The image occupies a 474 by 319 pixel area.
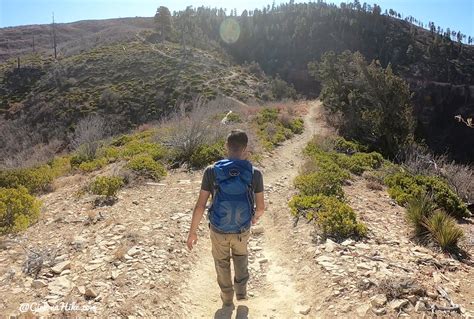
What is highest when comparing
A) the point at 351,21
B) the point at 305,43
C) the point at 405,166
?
the point at 351,21

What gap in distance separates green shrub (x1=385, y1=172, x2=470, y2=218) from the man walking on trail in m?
6.85

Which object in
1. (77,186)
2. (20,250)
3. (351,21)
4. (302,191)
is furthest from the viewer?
(351,21)

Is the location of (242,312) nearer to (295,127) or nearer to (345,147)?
(345,147)

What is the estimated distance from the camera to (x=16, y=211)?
298 inches

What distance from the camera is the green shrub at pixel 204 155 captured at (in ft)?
39.3

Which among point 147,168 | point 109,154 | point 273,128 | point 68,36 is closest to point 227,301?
point 147,168

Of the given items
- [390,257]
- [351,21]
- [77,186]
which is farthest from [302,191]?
[351,21]

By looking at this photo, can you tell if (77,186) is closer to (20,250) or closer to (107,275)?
(20,250)

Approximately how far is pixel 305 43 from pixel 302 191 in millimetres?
82507

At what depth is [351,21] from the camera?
98875 millimetres

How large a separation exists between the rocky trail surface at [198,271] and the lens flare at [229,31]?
81.5m

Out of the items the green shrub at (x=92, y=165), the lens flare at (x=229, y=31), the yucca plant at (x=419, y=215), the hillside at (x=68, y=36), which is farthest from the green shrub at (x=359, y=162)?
the lens flare at (x=229, y=31)

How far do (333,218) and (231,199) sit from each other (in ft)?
11.4

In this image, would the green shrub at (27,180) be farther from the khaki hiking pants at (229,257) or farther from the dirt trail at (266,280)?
the khaki hiking pants at (229,257)
